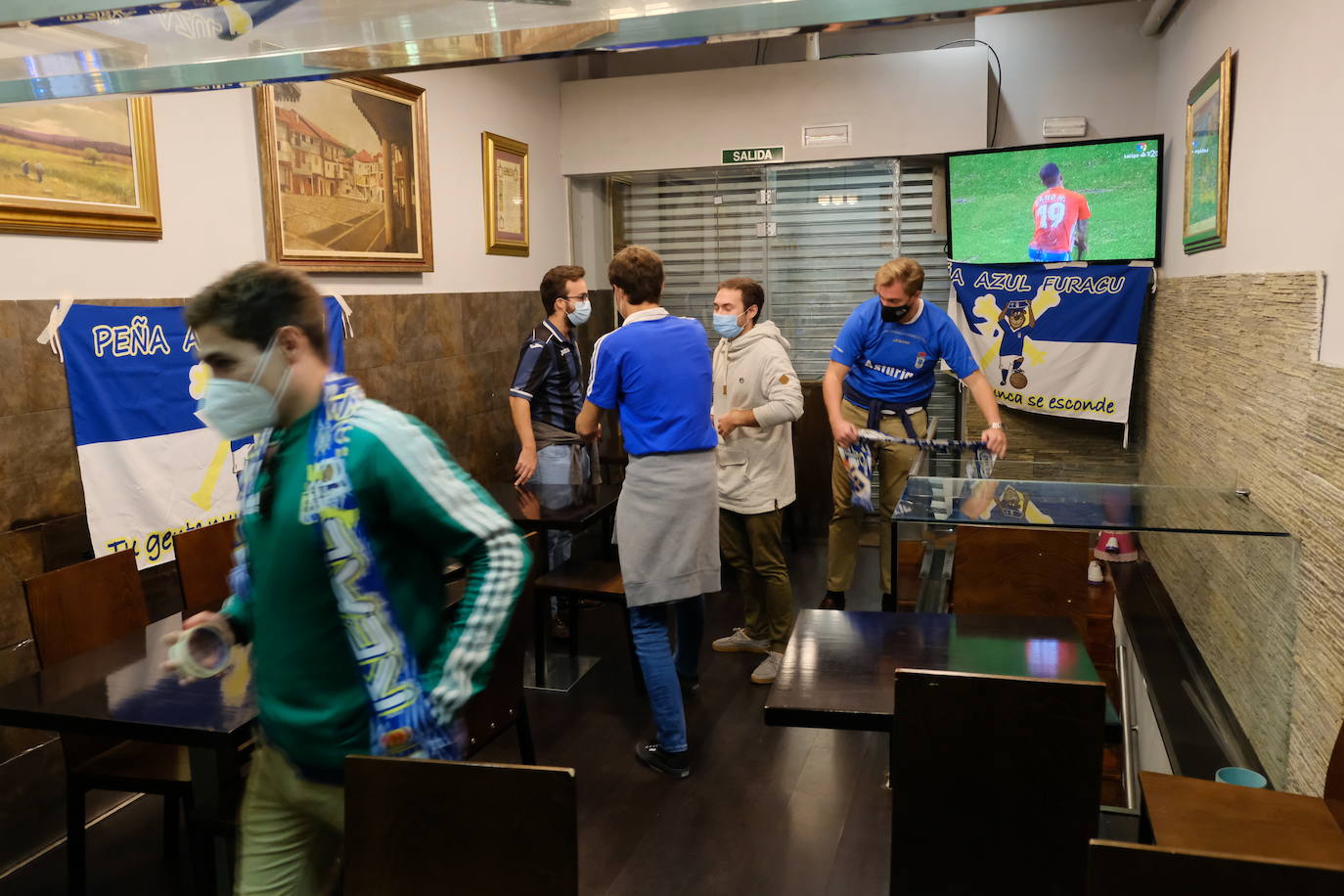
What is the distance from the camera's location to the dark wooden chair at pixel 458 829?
138cm

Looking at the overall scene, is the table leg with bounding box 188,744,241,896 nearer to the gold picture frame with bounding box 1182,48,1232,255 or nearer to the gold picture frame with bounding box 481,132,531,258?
the gold picture frame with bounding box 1182,48,1232,255

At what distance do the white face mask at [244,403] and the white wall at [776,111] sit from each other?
486 cm

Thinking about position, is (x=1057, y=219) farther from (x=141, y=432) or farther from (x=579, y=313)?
(x=141, y=432)

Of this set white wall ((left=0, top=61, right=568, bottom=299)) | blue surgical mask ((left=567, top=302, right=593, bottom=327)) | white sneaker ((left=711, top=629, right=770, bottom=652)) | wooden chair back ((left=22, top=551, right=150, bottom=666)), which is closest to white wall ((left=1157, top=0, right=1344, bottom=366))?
white sneaker ((left=711, top=629, right=770, bottom=652))

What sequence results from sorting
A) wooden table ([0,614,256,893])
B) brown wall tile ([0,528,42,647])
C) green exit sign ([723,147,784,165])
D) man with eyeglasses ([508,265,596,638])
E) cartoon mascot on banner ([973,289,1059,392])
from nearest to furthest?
wooden table ([0,614,256,893]) < brown wall tile ([0,528,42,647]) < man with eyeglasses ([508,265,596,638]) < cartoon mascot on banner ([973,289,1059,392]) < green exit sign ([723,147,784,165])

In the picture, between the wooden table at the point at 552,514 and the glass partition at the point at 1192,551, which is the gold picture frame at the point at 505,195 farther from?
the glass partition at the point at 1192,551

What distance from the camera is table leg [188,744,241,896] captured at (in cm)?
216

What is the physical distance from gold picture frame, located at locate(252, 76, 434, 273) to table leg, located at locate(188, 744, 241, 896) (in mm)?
2237

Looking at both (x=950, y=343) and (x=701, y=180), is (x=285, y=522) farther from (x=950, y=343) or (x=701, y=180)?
(x=701, y=180)

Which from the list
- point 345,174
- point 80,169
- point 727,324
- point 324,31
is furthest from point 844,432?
point 324,31

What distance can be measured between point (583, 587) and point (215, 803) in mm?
1808

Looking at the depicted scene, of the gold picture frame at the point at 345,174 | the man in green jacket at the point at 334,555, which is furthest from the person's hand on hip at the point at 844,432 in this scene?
the man in green jacket at the point at 334,555

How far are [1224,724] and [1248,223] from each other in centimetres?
154

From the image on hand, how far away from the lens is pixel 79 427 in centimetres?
305
